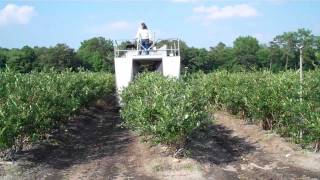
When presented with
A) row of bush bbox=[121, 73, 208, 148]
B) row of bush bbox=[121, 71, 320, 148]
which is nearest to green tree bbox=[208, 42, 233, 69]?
row of bush bbox=[121, 71, 320, 148]

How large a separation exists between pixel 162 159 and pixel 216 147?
2.65 metres

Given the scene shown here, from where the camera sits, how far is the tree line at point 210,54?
68.6m

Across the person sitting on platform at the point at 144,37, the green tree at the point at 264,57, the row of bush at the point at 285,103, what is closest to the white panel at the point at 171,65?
the person sitting on platform at the point at 144,37

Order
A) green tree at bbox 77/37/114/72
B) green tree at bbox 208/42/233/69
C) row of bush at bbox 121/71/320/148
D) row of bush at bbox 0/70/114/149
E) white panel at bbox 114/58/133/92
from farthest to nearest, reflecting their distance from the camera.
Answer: green tree at bbox 208/42/233/69 → green tree at bbox 77/37/114/72 → white panel at bbox 114/58/133/92 → row of bush at bbox 121/71/320/148 → row of bush at bbox 0/70/114/149

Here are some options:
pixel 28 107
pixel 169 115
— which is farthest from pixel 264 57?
pixel 28 107

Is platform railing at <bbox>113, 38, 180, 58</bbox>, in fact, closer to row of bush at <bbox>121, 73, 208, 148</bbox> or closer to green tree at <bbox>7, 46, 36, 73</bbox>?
row of bush at <bbox>121, 73, 208, 148</bbox>

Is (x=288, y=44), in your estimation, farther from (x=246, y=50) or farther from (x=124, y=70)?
(x=124, y=70)

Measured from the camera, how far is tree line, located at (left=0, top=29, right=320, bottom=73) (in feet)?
225

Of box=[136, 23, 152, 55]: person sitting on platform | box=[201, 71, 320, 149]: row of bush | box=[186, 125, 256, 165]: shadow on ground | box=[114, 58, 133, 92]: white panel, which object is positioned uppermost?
box=[136, 23, 152, 55]: person sitting on platform

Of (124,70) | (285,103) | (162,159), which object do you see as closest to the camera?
(162,159)

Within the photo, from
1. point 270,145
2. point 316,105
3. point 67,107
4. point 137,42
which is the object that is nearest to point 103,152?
point 67,107

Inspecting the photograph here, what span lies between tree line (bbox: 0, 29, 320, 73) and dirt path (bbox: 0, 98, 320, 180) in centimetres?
5242

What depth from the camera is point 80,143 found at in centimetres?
1476

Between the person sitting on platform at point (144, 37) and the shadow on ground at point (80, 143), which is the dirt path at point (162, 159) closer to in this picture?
the shadow on ground at point (80, 143)
